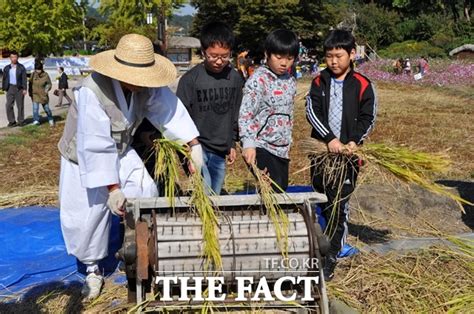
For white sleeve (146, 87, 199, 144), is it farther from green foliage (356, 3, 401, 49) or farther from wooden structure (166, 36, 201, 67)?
green foliage (356, 3, 401, 49)

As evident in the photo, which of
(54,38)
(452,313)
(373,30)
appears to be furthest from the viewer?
(373,30)

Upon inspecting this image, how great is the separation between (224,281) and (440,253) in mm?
1808

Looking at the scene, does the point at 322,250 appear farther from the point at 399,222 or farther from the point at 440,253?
the point at 399,222

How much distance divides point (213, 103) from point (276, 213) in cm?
130

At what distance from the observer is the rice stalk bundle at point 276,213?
285 cm

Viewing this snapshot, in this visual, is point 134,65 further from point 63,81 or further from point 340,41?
point 63,81

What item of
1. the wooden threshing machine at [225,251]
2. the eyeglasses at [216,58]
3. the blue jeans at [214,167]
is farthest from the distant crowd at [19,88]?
A: the wooden threshing machine at [225,251]

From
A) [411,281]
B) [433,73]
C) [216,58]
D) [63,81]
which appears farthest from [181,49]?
[411,281]

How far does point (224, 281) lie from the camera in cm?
285

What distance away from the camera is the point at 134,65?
10.6 ft

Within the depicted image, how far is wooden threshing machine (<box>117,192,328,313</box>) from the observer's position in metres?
2.76

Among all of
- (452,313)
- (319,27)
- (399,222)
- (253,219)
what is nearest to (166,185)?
(253,219)

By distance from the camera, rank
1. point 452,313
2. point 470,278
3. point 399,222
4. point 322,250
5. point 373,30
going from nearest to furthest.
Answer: point 322,250 → point 452,313 → point 470,278 → point 399,222 → point 373,30

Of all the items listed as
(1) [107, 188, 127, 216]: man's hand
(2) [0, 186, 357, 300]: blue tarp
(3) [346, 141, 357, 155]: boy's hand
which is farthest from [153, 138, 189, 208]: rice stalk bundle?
(3) [346, 141, 357, 155]: boy's hand
